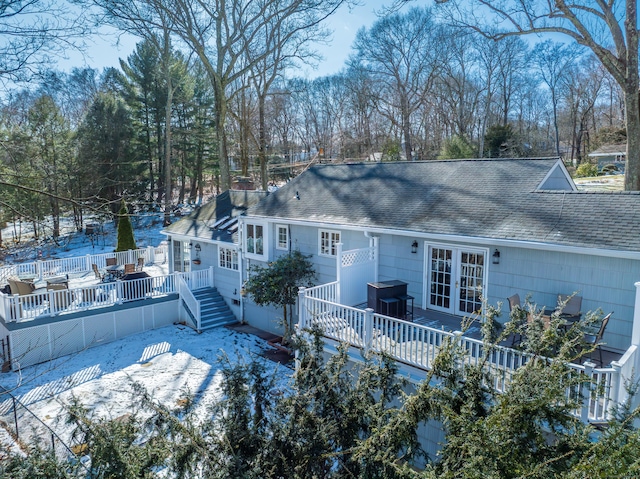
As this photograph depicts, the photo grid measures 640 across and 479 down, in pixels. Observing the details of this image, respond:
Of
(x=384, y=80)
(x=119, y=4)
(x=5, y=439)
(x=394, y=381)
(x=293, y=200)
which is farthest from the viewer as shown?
(x=384, y=80)

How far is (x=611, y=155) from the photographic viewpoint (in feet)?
104

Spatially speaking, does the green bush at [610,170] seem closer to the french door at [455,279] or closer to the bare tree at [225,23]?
the bare tree at [225,23]

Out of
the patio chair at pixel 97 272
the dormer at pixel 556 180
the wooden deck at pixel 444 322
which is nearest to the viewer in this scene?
the wooden deck at pixel 444 322

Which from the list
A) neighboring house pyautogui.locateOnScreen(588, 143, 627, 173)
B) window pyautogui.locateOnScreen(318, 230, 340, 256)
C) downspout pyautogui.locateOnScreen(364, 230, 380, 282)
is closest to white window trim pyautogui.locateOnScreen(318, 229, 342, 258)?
window pyautogui.locateOnScreen(318, 230, 340, 256)

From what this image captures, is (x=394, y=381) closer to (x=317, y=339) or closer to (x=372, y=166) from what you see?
(x=317, y=339)

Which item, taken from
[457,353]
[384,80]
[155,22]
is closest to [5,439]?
[457,353]

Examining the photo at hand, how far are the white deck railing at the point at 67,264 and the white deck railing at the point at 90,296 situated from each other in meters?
3.68

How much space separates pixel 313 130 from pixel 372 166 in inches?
1120

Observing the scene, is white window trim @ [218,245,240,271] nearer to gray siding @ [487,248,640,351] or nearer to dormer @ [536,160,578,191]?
gray siding @ [487,248,640,351]

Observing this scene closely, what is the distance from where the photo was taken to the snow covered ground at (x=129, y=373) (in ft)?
30.7

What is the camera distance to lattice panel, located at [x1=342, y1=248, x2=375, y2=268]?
9.90 metres

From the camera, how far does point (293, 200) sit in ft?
45.2

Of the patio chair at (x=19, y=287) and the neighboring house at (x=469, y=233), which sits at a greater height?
the neighboring house at (x=469, y=233)

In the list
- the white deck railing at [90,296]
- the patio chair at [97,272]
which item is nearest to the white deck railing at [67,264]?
the patio chair at [97,272]
